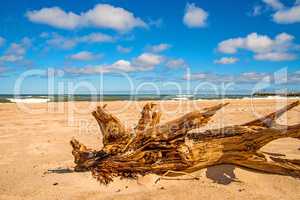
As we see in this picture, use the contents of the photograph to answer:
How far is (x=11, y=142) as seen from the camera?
10008 mm

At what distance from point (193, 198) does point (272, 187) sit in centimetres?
133

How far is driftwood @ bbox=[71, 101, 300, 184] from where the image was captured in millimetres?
5406

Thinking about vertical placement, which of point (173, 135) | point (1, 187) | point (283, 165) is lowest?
point (1, 187)

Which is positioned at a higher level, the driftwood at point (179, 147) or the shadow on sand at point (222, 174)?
the driftwood at point (179, 147)

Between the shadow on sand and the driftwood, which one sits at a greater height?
the driftwood

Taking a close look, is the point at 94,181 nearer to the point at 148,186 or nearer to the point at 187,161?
the point at 148,186

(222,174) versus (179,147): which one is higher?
(179,147)

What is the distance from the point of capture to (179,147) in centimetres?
546

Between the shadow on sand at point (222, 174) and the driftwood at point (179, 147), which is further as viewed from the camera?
the shadow on sand at point (222, 174)

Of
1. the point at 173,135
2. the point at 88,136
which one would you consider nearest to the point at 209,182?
the point at 173,135

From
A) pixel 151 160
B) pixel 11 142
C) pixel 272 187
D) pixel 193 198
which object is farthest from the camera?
pixel 11 142

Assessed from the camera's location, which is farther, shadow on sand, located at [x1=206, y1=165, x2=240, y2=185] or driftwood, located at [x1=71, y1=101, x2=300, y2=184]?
shadow on sand, located at [x1=206, y1=165, x2=240, y2=185]

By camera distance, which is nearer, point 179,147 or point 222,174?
point 179,147

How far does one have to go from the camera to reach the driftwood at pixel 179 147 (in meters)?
5.41
